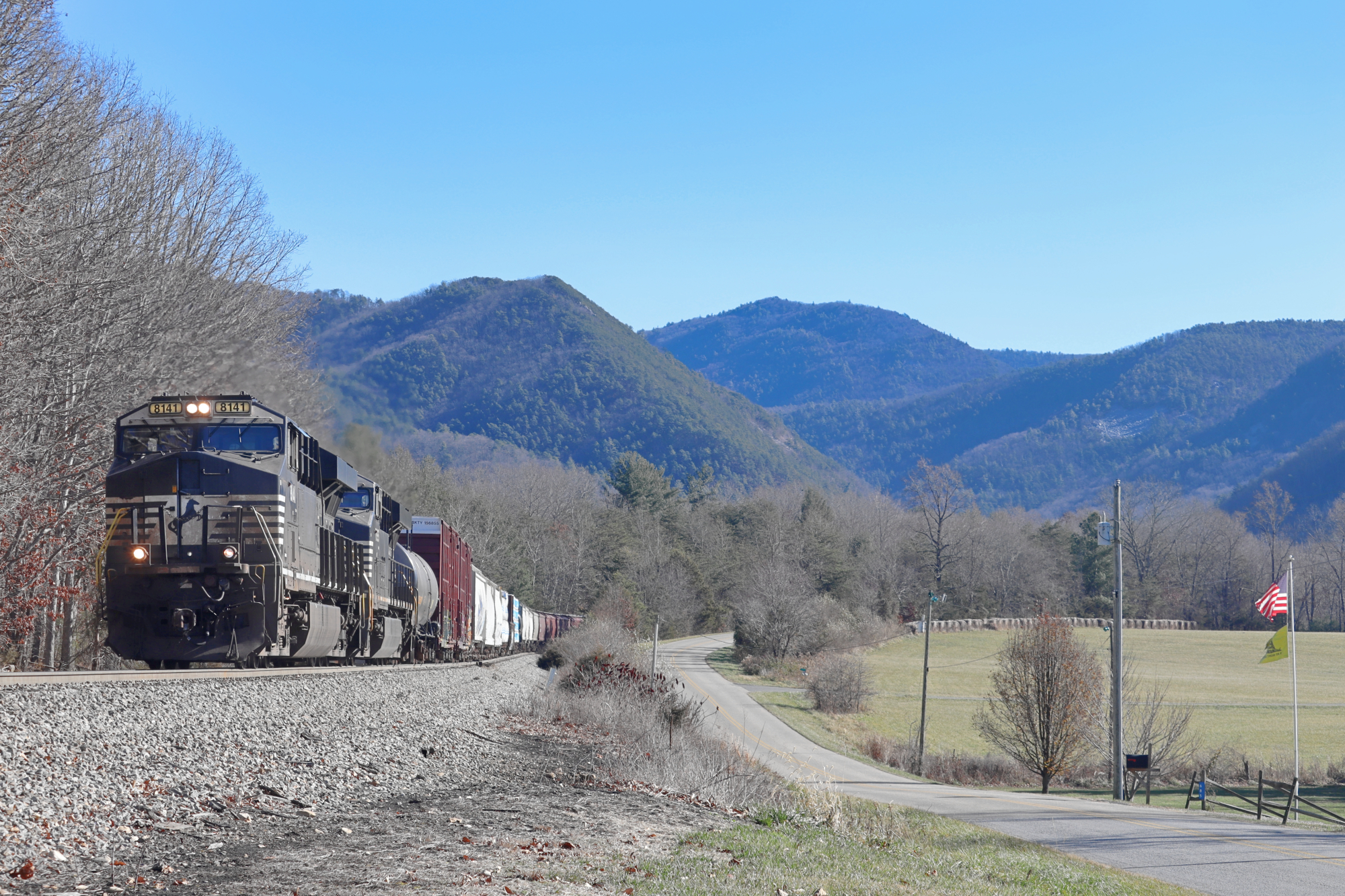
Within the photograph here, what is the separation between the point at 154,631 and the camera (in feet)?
50.6

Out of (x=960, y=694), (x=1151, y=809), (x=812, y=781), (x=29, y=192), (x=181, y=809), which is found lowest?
(x=960, y=694)

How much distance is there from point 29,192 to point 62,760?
18.9m

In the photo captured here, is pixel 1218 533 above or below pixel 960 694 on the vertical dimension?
above

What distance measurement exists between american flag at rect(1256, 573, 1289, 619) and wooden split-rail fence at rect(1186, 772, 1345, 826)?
6466 mm

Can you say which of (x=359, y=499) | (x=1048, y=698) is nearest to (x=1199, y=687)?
(x=1048, y=698)

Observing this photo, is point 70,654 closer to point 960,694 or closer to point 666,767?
point 666,767

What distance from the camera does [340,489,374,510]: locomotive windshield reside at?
78.0 feet

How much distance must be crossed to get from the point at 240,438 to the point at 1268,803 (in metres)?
36.1

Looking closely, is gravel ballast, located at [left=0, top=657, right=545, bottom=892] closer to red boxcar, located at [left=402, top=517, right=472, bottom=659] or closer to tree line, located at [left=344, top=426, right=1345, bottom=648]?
red boxcar, located at [left=402, top=517, right=472, bottom=659]

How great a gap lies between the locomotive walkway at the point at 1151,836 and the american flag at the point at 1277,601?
51.8 feet

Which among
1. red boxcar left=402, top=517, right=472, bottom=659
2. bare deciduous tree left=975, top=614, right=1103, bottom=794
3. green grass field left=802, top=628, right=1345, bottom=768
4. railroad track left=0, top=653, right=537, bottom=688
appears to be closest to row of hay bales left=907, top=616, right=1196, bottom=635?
green grass field left=802, top=628, right=1345, bottom=768

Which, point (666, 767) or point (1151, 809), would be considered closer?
point (666, 767)

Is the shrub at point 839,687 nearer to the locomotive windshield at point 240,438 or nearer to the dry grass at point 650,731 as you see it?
the dry grass at point 650,731

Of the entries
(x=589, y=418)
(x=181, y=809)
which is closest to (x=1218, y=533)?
(x=589, y=418)
